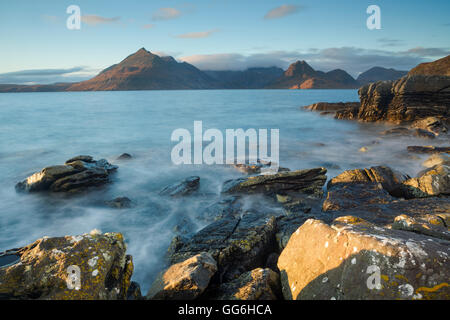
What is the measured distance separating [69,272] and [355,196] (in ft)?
29.4

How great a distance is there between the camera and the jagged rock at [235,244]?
6.06 meters

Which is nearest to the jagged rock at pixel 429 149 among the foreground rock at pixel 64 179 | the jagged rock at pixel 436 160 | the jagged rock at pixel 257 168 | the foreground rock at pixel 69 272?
the jagged rock at pixel 436 160

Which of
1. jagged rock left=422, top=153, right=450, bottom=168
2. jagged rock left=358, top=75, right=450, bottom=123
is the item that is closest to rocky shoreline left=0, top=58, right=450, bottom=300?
jagged rock left=422, top=153, right=450, bottom=168

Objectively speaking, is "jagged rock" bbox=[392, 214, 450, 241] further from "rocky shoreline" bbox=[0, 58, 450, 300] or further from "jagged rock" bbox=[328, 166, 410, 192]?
"jagged rock" bbox=[328, 166, 410, 192]

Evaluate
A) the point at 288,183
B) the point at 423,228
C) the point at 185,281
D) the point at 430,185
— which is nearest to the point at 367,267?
the point at 423,228

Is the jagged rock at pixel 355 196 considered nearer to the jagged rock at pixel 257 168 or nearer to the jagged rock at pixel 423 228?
the jagged rock at pixel 423 228

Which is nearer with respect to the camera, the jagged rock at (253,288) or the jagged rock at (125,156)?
the jagged rock at (253,288)

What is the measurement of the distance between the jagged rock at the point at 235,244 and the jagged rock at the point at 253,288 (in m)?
1.22

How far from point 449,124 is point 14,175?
38105 millimetres

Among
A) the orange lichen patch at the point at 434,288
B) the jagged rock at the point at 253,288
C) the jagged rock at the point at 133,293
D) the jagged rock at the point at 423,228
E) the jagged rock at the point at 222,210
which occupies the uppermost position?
the jagged rock at the point at 423,228

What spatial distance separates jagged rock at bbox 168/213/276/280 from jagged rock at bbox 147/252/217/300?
3.78ft

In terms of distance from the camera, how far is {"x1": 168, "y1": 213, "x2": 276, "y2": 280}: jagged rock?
6.06 metres
